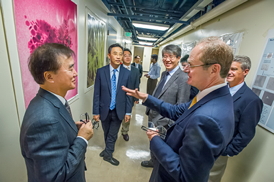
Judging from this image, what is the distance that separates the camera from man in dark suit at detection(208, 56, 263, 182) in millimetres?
1270

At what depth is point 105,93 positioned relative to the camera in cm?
190

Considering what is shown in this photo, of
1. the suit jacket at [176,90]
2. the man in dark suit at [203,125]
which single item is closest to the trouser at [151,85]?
the suit jacket at [176,90]

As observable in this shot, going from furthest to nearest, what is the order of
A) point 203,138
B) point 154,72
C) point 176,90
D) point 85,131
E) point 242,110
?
point 154,72
point 176,90
point 242,110
point 85,131
point 203,138

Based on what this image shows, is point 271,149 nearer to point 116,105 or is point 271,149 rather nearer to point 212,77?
point 212,77

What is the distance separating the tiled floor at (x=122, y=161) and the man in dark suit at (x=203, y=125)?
1202 mm

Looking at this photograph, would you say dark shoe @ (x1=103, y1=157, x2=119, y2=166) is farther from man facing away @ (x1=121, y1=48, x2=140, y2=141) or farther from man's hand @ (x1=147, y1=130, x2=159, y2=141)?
man's hand @ (x1=147, y1=130, x2=159, y2=141)

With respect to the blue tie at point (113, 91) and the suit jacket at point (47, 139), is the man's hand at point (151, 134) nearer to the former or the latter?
the suit jacket at point (47, 139)

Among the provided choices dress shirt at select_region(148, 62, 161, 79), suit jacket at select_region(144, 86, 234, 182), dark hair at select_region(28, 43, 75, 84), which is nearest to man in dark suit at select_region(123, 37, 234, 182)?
suit jacket at select_region(144, 86, 234, 182)

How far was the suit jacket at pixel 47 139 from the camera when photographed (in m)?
0.64

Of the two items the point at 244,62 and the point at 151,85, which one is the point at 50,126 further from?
the point at 151,85

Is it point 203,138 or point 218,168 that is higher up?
point 203,138

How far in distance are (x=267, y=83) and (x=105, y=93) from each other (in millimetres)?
2052

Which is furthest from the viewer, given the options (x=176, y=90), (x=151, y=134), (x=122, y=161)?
(x=122, y=161)

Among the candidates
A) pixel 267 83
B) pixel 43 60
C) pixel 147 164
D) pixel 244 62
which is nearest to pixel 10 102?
pixel 43 60
